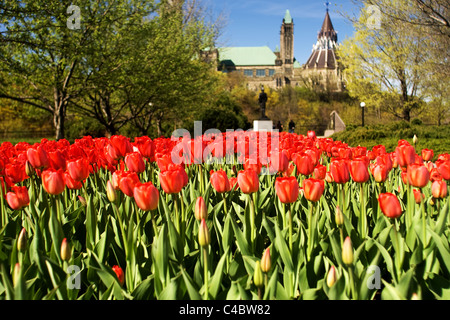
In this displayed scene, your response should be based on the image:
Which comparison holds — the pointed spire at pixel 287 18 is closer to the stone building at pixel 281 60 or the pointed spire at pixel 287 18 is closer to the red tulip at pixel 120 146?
the stone building at pixel 281 60

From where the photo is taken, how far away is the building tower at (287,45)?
92062 millimetres

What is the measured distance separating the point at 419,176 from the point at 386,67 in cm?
1964

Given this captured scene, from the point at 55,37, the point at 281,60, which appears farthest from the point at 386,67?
the point at 281,60

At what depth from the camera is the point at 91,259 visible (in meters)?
1.46

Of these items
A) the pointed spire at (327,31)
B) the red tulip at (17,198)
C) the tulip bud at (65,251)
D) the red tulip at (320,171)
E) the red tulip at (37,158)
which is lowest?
the tulip bud at (65,251)

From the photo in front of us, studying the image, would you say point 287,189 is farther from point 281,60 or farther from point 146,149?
point 281,60

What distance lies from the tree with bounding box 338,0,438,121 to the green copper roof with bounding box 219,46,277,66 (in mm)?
70084

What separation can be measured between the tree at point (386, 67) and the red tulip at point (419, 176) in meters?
17.4

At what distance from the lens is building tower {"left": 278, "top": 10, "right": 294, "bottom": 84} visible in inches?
3625

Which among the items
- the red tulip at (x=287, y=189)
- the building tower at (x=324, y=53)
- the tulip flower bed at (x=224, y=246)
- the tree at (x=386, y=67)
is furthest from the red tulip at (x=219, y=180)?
the building tower at (x=324, y=53)

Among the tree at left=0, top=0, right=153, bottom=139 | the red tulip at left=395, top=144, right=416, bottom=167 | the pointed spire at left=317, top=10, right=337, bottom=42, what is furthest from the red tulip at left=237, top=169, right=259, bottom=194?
the pointed spire at left=317, top=10, right=337, bottom=42

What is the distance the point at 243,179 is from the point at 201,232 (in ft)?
1.61

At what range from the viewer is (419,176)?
1.71 metres
